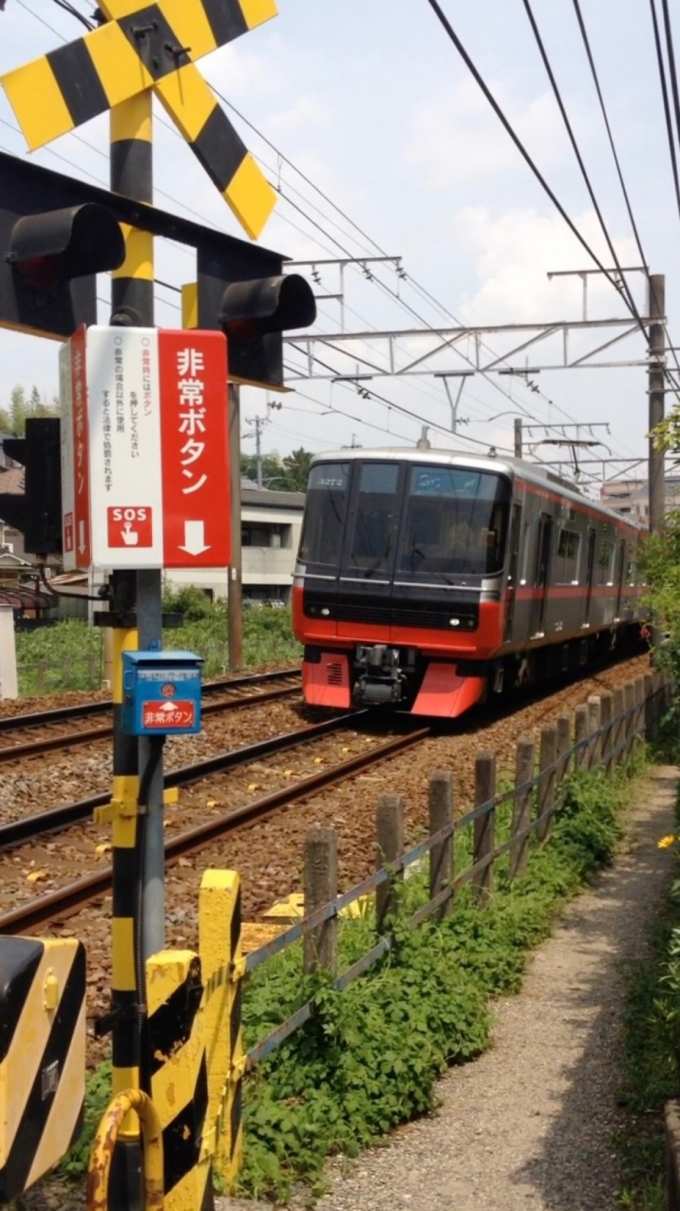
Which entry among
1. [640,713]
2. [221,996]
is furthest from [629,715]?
[221,996]

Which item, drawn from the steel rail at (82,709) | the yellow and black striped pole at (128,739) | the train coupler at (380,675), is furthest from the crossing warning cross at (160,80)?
the steel rail at (82,709)

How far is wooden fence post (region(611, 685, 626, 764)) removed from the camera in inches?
479

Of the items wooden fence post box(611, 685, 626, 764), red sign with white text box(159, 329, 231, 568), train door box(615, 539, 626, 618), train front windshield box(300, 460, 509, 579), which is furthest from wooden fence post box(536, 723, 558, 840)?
train door box(615, 539, 626, 618)

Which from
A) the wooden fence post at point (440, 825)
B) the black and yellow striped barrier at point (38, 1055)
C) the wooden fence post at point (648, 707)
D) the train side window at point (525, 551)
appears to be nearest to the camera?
the black and yellow striped barrier at point (38, 1055)

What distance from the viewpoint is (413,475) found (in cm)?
1446

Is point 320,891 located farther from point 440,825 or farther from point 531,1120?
point 440,825

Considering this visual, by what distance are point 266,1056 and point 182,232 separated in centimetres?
277

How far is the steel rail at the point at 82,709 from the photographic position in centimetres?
1427

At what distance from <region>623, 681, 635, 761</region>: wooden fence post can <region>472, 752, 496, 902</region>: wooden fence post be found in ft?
18.5

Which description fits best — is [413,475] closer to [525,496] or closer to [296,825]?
[525,496]

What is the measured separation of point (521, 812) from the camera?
817cm

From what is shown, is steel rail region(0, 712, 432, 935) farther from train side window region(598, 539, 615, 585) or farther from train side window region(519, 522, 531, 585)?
train side window region(598, 539, 615, 585)

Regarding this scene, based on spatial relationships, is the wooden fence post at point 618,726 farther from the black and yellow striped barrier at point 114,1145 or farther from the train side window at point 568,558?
the black and yellow striped barrier at point 114,1145

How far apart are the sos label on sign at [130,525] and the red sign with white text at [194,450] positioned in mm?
48
